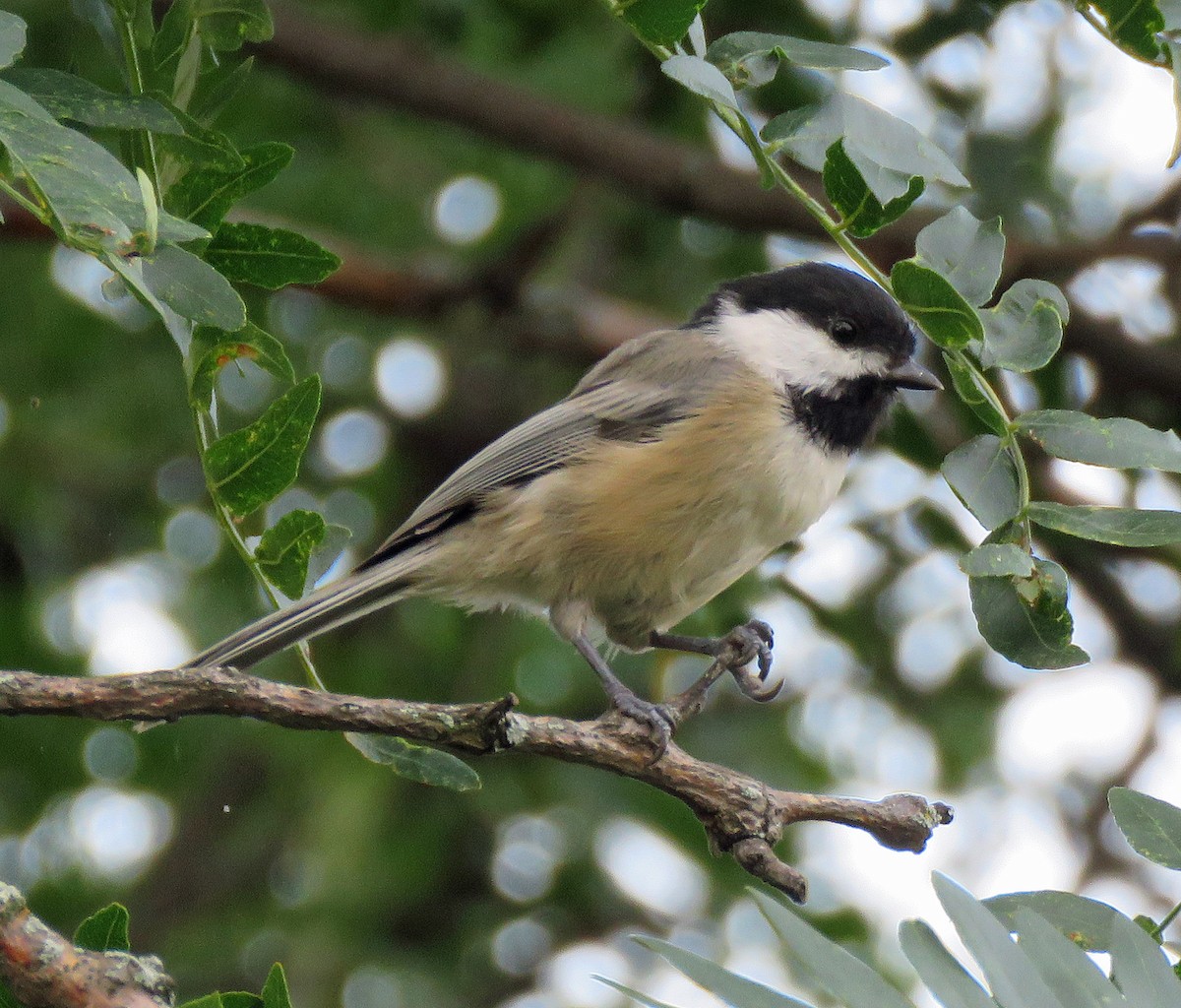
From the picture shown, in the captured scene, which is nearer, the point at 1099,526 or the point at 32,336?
the point at 1099,526

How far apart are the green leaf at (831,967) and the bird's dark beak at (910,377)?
1.80 meters

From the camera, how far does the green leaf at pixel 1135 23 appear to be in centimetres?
150

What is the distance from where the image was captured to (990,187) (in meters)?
3.73

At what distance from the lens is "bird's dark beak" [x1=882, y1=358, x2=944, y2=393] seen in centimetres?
281

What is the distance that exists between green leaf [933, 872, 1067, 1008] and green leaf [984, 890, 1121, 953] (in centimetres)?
32

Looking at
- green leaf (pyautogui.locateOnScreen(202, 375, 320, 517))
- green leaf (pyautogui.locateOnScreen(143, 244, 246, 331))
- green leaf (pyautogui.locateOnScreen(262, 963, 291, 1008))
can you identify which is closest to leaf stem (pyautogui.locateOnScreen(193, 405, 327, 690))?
green leaf (pyautogui.locateOnScreen(202, 375, 320, 517))

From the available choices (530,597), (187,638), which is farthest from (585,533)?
(187,638)

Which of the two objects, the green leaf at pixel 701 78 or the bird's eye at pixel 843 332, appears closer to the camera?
the green leaf at pixel 701 78

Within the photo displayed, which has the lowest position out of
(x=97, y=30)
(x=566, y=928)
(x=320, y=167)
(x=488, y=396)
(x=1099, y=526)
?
(x=566, y=928)

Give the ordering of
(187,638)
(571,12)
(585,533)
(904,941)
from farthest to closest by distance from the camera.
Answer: (571,12), (187,638), (585,533), (904,941)

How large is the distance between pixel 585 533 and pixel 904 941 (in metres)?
1.73

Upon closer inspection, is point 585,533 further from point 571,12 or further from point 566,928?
point 571,12

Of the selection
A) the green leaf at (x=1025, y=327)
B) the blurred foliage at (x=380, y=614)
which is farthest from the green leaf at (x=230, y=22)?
the blurred foliage at (x=380, y=614)

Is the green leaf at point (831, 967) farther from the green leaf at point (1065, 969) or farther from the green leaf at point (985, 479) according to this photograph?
the green leaf at point (985, 479)
